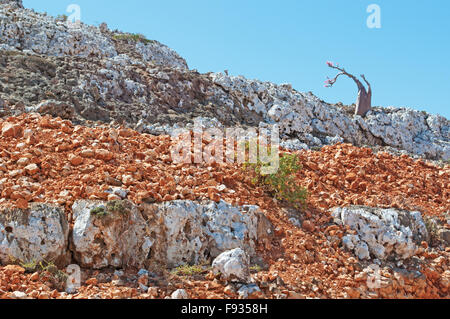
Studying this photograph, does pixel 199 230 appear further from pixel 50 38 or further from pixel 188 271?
pixel 50 38

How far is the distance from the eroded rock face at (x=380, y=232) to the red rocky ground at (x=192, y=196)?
0.20 m

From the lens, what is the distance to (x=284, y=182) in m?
6.33

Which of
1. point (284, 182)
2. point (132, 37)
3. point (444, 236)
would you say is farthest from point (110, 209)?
point (132, 37)

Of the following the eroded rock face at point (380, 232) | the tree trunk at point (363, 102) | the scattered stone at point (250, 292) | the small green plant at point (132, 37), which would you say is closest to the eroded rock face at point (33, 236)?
the scattered stone at point (250, 292)

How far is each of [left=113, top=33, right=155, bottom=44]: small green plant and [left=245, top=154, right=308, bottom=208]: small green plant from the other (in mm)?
20022

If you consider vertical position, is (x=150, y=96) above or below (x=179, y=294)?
above

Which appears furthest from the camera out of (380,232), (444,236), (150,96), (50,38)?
(50,38)

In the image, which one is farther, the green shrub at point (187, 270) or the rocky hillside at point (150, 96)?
the rocky hillside at point (150, 96)

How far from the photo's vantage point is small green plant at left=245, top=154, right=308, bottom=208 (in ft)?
20.6

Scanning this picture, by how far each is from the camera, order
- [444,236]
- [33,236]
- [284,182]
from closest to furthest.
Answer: [33,236]
[284,182]
[444,236]

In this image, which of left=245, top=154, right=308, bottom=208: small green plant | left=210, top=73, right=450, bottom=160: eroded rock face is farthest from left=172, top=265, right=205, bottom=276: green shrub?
left=210, top=73, right=450, bottom=160: eroded rock face

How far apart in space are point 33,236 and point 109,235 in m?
0.81

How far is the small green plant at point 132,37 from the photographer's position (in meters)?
24.0

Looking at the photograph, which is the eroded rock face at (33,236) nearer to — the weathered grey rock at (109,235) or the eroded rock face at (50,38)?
the weathered grey rock at (109,235)
